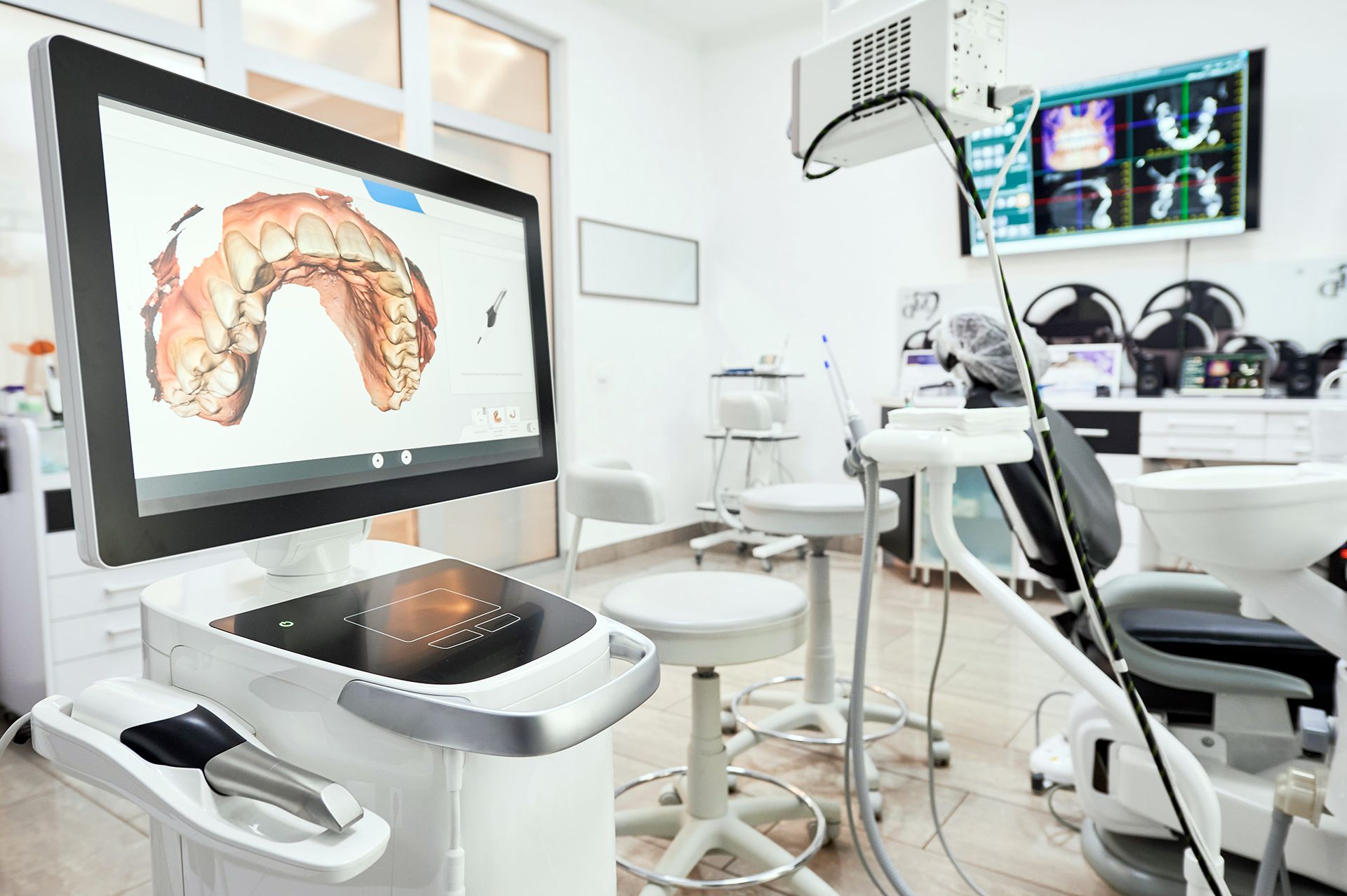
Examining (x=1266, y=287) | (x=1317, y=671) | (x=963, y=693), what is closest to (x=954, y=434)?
(x=1317, y=671)

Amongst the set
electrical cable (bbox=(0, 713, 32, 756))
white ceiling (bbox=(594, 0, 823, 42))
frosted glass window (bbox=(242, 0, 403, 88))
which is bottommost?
electrical cable (bbox=(0, 713, 32, 756))

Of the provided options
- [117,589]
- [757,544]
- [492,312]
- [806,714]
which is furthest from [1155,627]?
[757,544]

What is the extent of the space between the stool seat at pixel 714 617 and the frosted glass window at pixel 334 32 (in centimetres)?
269

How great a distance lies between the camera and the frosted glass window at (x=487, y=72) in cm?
376

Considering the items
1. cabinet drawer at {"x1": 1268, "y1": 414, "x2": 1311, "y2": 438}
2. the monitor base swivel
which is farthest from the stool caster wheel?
cabinet drawer at {"x1": 1268, "y1": 414, "x2": 1311, "y2": 438}

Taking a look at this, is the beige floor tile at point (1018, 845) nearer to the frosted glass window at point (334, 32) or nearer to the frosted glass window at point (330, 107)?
the frosted glass window at point (330, 107)

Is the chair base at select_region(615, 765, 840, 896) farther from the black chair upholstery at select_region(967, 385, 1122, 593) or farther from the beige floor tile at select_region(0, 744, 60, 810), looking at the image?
the beige floor tile at select_region(0, 744, 60, 810)

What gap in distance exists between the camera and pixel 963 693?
2594mm

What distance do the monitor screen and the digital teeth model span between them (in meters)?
3.55

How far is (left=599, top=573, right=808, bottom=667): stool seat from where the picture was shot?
52.9 inches

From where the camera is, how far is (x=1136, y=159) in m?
3.71

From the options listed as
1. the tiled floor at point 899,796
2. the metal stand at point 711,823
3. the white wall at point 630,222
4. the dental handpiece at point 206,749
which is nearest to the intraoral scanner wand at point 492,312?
the dental handpiece at point 206,749

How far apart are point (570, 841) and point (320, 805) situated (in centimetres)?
27

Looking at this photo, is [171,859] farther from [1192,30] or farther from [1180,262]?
[1192,30]
